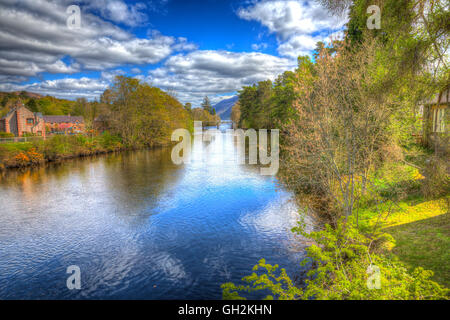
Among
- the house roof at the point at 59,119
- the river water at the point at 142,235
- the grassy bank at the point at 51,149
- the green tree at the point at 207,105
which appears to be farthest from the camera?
the green tree at the point at 207,105

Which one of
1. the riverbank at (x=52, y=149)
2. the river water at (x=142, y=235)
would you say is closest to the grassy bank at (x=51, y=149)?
the riverbank at (x=52, y=149)

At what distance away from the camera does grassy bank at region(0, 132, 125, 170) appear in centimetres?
3000

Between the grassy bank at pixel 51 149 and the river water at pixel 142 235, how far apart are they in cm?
869

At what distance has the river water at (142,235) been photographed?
8844mm

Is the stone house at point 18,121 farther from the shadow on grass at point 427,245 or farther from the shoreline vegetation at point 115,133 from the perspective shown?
the shadow on grass at point 427,245

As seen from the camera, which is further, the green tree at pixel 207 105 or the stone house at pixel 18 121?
the green tree at pixel 207 105

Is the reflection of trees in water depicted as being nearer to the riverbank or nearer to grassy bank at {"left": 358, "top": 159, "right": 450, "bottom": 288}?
the riverbank

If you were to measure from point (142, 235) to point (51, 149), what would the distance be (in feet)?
93.9

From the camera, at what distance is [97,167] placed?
98.8 feet

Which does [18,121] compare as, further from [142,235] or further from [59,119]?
[142,235]

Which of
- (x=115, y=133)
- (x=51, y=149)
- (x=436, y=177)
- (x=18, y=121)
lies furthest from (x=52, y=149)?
(x=436, y=177)

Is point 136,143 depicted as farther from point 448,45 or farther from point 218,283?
point 448,45

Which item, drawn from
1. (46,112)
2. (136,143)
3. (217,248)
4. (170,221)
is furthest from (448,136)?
(46,112)

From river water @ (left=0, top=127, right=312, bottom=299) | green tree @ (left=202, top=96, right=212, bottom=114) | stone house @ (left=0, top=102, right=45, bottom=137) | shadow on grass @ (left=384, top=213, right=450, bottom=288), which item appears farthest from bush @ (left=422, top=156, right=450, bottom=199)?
green tree @ (left=202, top=96, right=212, bottom=114)
